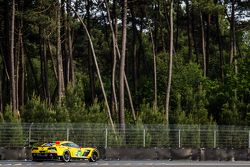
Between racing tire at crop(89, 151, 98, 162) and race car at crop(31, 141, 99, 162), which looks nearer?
race car at crop(31, 141, 99, 162)

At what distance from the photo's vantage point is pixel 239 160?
40.1 metres

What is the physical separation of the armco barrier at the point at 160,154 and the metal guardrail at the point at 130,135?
0.79m

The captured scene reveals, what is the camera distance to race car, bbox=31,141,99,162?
33000 millimetres

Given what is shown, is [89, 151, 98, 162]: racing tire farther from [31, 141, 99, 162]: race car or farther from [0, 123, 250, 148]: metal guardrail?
[0, 123, 250, 148]: metal guardrail

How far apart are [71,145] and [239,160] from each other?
1146 centimetres

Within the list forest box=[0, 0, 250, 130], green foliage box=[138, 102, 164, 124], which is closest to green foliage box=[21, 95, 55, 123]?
forest box=[0, 0, 250, 130]

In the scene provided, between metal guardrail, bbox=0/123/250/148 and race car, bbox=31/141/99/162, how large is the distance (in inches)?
111

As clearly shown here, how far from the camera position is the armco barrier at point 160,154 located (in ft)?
116

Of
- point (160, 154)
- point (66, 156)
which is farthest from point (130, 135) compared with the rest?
point (66, 156)

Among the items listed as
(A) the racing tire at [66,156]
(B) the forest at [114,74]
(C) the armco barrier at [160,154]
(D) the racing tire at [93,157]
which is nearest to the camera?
(A) the racing tire at [66,156]

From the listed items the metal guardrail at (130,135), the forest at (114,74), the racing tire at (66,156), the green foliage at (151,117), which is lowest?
the racing tire at (66,156)

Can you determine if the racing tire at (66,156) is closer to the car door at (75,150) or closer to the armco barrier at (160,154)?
the car door at (75,150)

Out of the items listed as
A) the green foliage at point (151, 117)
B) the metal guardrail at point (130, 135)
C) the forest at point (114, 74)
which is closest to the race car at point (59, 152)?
the metal guardrail at point (130, 135)

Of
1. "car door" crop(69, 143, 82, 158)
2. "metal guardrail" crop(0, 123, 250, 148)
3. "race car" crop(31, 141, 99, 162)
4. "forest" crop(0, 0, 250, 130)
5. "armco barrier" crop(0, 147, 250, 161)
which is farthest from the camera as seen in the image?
"forest" crop(0, 0, 250, 130)
